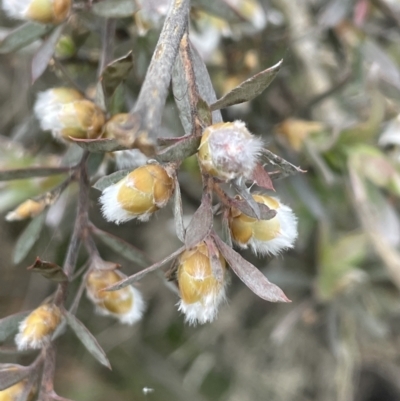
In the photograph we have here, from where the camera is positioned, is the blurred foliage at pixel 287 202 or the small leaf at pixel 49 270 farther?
the blurred foliage at pixel 287 202

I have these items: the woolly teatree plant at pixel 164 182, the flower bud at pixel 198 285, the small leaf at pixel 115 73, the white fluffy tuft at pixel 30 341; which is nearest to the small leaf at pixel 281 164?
the woolly teatree plant at pixel 164 182

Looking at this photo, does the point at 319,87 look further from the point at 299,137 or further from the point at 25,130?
the point at 25,130

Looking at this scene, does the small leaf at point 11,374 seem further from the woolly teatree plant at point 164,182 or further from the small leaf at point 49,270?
the small leaf at point 49,270

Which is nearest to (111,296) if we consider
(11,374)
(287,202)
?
(11,374)

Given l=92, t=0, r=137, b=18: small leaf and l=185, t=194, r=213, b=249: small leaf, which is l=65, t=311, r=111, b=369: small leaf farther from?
l=92, t=0, r=137, b=18: small leaf

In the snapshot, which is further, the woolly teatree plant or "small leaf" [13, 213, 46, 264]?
"small leaf" [13, 213, 46, 264]

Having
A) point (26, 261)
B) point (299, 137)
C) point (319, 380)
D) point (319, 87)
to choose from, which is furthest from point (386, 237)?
point (26, 261)

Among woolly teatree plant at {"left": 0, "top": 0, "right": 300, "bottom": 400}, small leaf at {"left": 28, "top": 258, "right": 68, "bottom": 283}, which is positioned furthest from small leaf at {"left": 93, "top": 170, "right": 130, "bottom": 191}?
small leaf at {"left": 28, "top": 258, "right": 68, "bottom": 283}
